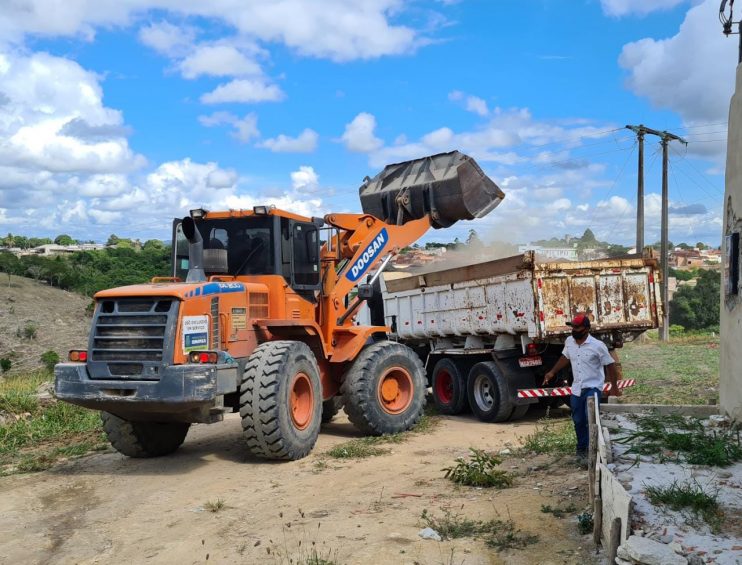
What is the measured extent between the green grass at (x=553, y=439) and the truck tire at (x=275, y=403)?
8.71ft

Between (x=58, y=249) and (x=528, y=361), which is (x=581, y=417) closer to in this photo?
(x=528, y=361)

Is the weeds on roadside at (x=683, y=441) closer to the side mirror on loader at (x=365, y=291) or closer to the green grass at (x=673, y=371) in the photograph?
the side mirror on loader at (x=365, y=291)

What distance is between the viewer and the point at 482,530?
5754mm

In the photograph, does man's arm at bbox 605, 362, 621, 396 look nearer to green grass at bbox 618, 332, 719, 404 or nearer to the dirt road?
green grass at bbox 618, 332, 719, 404

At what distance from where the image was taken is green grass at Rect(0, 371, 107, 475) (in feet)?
31.3

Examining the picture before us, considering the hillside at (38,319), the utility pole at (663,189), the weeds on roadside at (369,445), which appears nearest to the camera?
the weeds on roadside at (369,445)

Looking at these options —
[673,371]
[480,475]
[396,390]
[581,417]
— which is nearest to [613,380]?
[396,390]

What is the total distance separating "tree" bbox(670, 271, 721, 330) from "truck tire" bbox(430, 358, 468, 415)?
40.0 metres

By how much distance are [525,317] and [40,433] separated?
7.30 metres

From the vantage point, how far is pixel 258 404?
8.30 metres

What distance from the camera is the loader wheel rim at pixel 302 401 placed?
9086 mm

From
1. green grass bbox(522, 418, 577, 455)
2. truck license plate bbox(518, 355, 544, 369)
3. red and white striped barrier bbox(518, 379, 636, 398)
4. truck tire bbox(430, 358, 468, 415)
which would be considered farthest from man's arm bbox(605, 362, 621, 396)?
truck tire bbox(430, 358, 468, 415)

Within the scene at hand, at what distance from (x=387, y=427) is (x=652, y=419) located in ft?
13.1

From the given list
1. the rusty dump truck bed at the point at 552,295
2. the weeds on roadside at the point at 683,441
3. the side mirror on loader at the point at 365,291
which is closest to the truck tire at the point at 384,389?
the side mirror on loader at the point at 365,291
